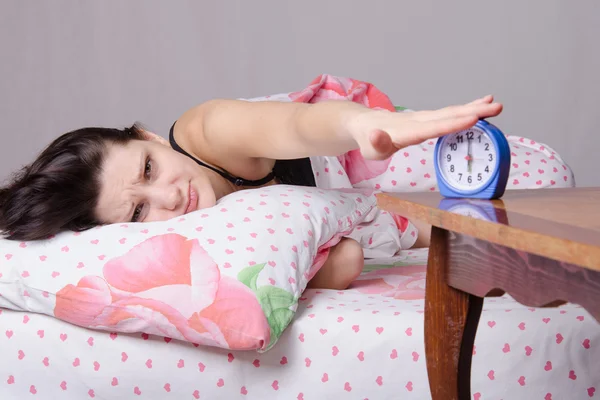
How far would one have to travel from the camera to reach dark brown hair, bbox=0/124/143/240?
1.51 meters

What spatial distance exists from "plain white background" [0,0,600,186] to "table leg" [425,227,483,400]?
2.23 meters

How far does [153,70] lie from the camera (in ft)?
10.2

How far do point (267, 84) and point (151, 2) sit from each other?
549 millimetres

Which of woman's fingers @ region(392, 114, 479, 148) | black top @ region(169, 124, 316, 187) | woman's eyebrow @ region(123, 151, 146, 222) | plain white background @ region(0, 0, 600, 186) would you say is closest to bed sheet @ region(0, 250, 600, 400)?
woman's eyebrow @ region(123, 151, 146, 222)

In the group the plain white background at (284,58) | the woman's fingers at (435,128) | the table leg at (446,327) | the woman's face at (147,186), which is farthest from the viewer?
the plain white background at (284,58)

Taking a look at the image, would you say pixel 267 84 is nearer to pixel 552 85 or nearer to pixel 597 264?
pixel 552 85

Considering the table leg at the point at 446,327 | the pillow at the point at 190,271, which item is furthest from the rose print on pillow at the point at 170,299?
the table leg at the point at 446,327

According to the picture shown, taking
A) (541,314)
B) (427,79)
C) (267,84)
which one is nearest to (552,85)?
(427,79)

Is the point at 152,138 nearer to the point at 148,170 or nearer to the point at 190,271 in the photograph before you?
the point at 148,170

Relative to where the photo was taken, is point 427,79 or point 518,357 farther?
point 427,79

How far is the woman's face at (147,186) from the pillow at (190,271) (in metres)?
0.12

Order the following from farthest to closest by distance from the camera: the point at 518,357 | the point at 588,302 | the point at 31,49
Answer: the point at 31,49 → the point at 518,357 → the point at 588,302

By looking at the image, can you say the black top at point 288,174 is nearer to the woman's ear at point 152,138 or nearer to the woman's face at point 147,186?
the woman's ear at point 152,138

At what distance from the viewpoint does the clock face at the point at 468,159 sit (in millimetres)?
1003
